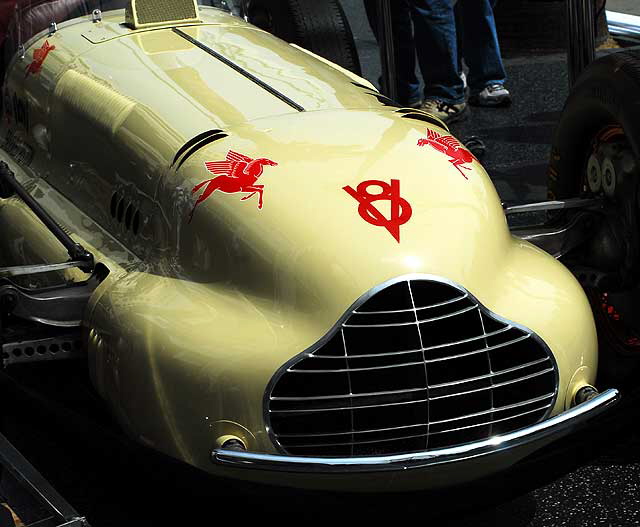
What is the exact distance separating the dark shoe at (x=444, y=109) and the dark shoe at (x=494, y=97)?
28cm

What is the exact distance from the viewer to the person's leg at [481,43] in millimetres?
5719

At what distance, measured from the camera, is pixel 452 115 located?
5645 mm

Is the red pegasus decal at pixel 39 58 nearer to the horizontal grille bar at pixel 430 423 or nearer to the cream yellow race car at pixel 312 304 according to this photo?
the cream yellow race car at pixel 312 304

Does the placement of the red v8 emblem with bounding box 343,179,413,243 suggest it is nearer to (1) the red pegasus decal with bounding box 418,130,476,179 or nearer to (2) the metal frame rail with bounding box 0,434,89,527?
(1) the red pegasus decal with bounding box 418,130,476,179

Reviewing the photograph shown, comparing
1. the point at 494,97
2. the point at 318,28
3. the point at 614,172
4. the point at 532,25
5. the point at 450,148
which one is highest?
the point at 450,148

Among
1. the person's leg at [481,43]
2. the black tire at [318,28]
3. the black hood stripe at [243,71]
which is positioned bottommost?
the person's leg at [481,43]

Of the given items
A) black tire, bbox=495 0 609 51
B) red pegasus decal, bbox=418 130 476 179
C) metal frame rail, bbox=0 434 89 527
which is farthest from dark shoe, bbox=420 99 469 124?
metal frame rail, bbox=0 434 89 527

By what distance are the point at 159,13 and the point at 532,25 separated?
15.3 feet

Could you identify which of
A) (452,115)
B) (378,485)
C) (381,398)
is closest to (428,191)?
(381,398)

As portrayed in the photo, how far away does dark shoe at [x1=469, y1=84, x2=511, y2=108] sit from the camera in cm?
589

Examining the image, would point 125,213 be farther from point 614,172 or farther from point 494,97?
point 494,97

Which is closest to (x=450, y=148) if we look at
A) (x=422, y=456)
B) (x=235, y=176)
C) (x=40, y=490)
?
(x=235, y=176)

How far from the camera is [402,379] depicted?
219 cm

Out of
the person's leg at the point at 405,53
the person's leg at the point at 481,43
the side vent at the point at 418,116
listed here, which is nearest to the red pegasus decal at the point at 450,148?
the side vent at the point at 418,116
